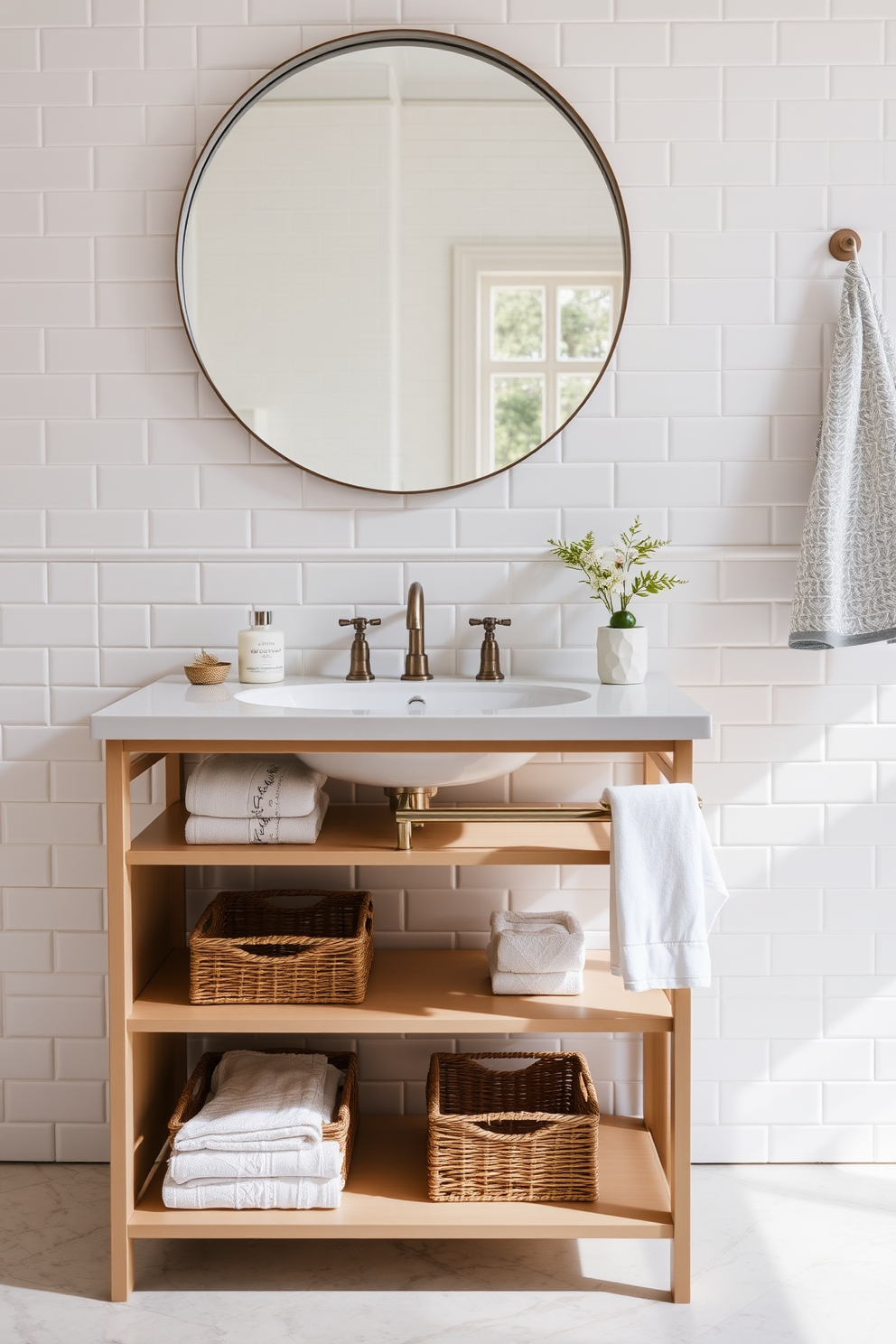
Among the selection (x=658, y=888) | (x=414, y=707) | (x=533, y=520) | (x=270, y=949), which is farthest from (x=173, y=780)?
(x=658, y=888)

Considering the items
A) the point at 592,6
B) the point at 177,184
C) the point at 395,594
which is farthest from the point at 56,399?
the point at 592,6

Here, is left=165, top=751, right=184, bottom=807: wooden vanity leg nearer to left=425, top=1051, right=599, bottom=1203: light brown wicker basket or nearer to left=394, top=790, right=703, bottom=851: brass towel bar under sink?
left=394, top=790, right=703, bottom=851: brass towel bar under sink

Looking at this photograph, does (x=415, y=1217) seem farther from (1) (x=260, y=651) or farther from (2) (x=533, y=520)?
(2) (x=533, y=520)

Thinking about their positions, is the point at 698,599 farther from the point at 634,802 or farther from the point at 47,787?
the point at 47,787

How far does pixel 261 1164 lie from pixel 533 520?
125 cm

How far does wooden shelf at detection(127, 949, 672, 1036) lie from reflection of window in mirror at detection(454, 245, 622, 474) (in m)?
0.99

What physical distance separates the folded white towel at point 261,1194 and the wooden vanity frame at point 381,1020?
2 cm

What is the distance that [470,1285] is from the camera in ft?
6.15

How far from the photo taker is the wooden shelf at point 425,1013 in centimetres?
180

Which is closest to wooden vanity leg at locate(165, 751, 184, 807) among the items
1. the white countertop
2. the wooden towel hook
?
the white countertop

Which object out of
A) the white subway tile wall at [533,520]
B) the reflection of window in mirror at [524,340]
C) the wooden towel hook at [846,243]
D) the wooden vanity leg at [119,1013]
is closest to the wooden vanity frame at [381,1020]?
the wooden vanity leg at [119,1013]

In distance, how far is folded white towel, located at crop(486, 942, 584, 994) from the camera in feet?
6.19

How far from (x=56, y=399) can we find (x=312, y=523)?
1.81 feet

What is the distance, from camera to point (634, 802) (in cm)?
171
